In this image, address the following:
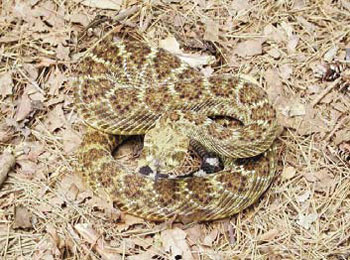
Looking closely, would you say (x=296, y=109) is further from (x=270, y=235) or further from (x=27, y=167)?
(x=27, y=167)

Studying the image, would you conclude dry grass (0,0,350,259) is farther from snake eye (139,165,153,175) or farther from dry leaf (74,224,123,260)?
snake eye (139,165,153,175)

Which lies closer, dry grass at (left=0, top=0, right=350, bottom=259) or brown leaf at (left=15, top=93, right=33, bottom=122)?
dry grass at (left=0, top=0, right=350, bottom=259)

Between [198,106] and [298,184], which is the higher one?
[198,106]

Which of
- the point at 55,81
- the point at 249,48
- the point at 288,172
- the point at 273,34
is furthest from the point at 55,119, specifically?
the point at 273,34

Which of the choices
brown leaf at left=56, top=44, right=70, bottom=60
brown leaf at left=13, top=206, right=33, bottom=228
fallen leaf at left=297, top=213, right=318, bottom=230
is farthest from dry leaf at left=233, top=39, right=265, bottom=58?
brown leaf at left=13, top=206, right=33, bottom=228

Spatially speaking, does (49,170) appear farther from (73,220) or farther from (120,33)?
(120,33)

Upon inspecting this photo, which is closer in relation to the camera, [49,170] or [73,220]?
[73,220]

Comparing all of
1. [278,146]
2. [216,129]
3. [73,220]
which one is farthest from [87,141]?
[278,146]
